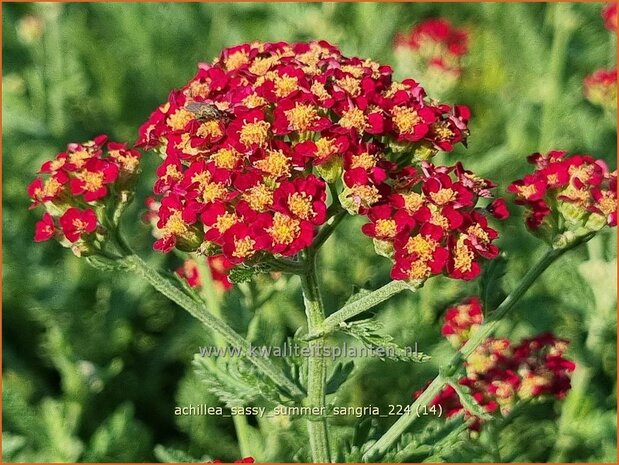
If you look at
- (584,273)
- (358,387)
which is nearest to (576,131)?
(584,273)

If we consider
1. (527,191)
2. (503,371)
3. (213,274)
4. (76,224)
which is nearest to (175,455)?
(213,274)

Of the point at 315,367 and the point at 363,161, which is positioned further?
the point at 315,367

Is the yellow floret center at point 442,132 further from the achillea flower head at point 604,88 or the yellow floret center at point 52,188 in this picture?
the achillea flower head at point 604,88

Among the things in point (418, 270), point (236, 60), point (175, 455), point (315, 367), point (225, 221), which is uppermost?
point (236, 60)

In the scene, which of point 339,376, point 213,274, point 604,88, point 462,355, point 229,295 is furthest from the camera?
point 604,88

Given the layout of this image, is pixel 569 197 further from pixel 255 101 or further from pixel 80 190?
pixel 80 190

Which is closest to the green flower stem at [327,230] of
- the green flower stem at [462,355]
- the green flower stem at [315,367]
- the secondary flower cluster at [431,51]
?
the green flower stem at [315,367]
